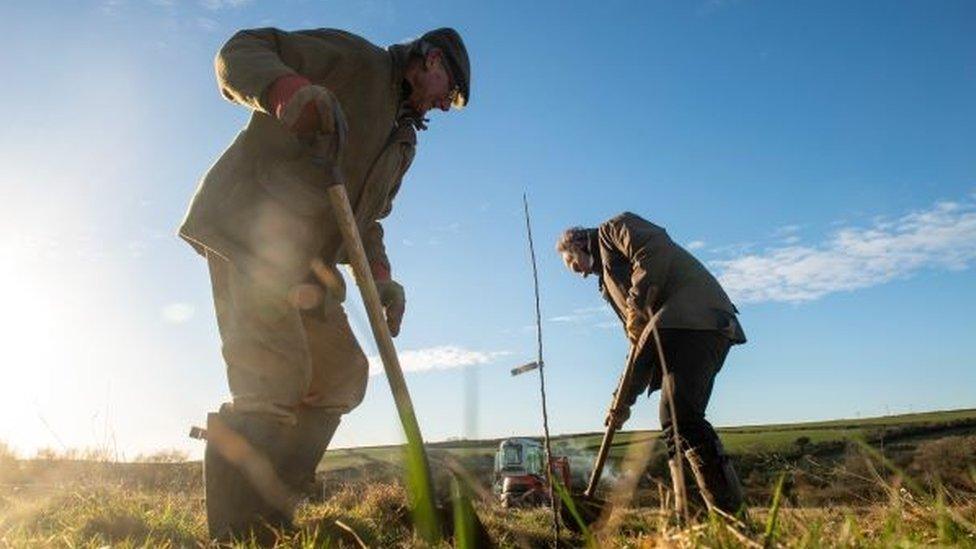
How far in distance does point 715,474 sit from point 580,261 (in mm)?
2326

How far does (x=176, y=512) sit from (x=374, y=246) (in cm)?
199

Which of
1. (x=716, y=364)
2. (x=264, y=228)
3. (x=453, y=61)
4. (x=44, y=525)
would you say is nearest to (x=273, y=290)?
(x=264, y=228)

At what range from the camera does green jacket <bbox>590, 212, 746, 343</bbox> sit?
5.12 meters

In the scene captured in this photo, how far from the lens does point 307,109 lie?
8.66 feet

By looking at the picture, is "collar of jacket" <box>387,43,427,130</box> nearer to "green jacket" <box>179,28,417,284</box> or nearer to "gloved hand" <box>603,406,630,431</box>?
"green jacket" <box>179,28,417,284</box>

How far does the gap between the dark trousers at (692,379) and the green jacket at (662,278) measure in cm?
8

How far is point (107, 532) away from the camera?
366 cm

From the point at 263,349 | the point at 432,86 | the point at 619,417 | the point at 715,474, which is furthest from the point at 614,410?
the point at 263,349

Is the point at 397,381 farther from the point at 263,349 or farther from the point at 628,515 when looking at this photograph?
the point at 628,515

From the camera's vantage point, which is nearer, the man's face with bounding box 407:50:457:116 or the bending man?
the man's face with bounding box 407:50:457:116

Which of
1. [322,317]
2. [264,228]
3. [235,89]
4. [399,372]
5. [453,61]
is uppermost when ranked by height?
[453,61]

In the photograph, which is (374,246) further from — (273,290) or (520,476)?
(520,476)

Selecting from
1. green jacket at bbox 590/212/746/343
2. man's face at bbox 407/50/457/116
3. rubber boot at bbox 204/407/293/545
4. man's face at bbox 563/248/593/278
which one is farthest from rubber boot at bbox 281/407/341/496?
man's face at bbox 563/248/593/278

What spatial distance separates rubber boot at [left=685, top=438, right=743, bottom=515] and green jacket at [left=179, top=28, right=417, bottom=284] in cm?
266
